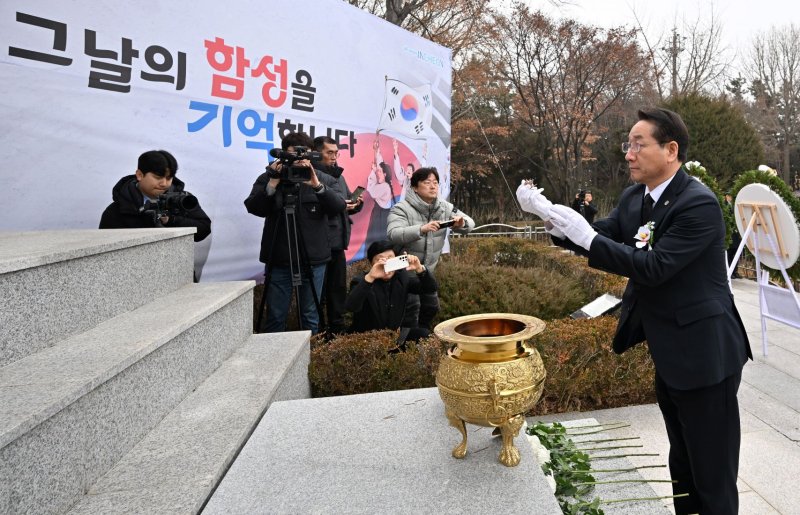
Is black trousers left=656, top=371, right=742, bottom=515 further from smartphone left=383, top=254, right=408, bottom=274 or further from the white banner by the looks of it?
the white banner

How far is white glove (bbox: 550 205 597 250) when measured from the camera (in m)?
1.89

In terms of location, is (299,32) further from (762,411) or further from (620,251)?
(762,411)

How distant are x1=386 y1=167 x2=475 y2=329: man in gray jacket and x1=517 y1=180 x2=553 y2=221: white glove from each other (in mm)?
2014

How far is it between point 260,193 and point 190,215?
52cm

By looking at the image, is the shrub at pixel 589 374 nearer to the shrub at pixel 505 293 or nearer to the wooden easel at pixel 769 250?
the shrub at pixel 505 293

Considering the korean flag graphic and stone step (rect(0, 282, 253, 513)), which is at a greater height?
the korean flag graphic

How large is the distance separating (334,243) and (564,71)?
1258 cm

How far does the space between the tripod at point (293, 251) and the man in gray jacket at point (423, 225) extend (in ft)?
2.83

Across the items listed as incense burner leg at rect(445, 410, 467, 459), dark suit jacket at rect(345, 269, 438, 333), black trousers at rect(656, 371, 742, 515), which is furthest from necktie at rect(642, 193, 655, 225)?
dark suit jacket at rect(345, 269, 438, 333)

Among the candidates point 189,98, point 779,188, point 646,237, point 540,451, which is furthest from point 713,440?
point 189,98

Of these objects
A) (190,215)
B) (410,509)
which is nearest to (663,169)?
(410,509)

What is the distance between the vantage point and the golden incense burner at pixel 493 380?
4.41 ft

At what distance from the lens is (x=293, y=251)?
12.0 feet

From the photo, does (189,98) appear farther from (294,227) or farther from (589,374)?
(589,374)
